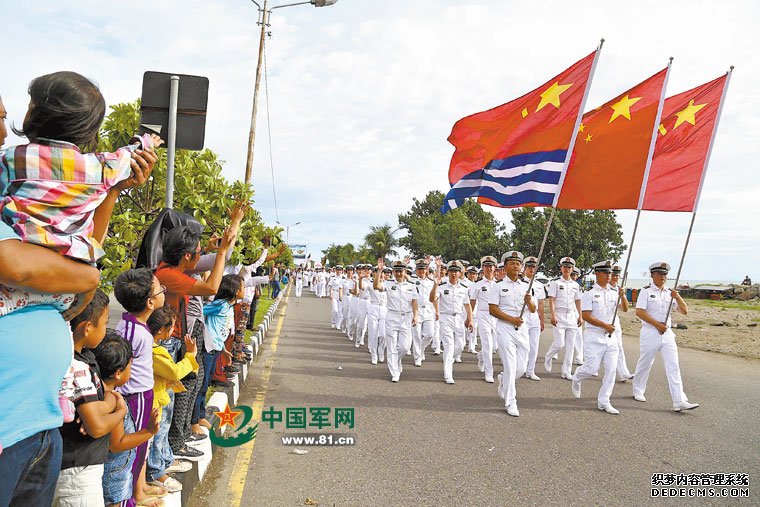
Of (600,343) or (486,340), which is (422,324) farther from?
(600,343)

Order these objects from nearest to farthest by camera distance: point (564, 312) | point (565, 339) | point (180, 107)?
point (180, 107) < point (565, 339) < point (564, 312)

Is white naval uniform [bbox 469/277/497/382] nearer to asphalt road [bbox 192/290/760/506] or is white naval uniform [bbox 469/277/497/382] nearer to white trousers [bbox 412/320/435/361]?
asphalt road [bbox 192/290/760/506]

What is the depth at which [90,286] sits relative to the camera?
5.42 ft

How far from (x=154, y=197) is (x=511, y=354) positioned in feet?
16.1

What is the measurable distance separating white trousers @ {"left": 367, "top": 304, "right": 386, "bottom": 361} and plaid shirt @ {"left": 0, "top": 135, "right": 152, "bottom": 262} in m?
9.63

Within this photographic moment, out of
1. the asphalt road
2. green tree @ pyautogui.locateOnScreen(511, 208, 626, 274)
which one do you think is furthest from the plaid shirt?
green tree @ pyautogui.locateOnScreen(511, 208, 626, 274)

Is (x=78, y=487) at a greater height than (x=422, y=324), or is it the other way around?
(x=78, y=487)

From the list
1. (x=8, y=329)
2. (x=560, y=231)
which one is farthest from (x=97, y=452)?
(x=560, y=231)

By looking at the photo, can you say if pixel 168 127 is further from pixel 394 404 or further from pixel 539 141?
pixel 539 141

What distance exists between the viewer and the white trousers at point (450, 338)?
8.59m

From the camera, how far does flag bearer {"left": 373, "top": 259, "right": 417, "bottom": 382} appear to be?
8.96m

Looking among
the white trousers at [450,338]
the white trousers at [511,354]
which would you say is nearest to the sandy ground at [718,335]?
the white trousers at [450,338]

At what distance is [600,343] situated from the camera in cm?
746

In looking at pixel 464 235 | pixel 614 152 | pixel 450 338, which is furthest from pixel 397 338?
pixel 464 235
